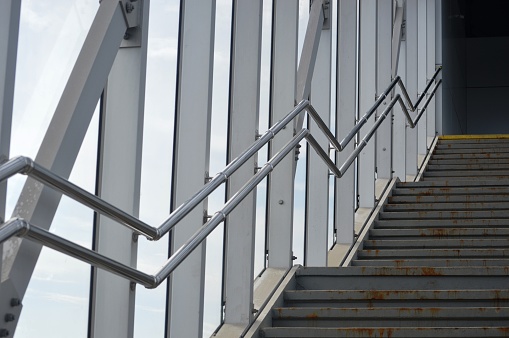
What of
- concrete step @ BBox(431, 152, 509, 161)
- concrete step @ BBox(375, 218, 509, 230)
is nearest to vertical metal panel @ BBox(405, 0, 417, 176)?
concrete step @ BBox(431, 152, 509, 161)

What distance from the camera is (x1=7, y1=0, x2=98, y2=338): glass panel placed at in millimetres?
4270

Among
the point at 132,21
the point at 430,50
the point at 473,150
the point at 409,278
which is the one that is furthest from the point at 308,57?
the point at 430,50

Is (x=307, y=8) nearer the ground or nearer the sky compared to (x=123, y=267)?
nearer the sky

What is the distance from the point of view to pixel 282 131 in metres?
7.21

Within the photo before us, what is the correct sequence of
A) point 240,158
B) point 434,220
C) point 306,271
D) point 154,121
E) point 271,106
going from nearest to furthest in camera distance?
point 240,158 → point 154,121 → point 306,271 → point 271,106 → point 434,220

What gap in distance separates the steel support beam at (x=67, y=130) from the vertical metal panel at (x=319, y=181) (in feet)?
13.6

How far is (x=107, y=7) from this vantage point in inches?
180

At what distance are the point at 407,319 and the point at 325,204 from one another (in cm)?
311

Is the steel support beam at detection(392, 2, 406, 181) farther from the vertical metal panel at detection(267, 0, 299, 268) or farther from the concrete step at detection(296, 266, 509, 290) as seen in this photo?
the concrete step at detection(296, 266, 509, 290)

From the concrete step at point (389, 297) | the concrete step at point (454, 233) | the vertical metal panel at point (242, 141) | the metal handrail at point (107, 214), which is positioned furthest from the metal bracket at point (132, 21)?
the concrete step at point (454, 233)

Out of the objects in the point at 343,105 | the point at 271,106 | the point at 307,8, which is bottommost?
the point at 271,106

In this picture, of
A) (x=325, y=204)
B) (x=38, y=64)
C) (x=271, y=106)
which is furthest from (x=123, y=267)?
(x=325, y=204)

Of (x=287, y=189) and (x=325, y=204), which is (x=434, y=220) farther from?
(x=287, y=189)

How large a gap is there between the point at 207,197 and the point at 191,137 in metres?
0.35
